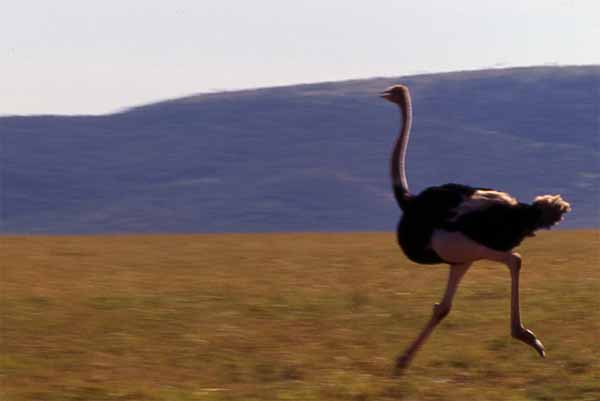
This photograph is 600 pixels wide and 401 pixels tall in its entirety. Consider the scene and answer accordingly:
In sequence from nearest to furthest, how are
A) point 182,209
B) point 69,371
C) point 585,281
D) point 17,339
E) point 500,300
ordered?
1. point 69,371
2. point 17,339
3. point 500,300
4. point 585,281
5. point 182,209

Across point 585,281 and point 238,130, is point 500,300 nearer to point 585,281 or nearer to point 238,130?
point 585,281

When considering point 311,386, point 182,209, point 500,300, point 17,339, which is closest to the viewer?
point 311,386

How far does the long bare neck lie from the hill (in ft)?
269

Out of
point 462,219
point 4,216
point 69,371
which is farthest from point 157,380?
point 4,216

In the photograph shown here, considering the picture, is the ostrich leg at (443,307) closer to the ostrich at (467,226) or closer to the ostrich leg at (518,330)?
the ostrich at (467,226)

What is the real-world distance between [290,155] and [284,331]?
106m

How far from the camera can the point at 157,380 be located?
1005 cm

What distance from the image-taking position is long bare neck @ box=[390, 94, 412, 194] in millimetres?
10922

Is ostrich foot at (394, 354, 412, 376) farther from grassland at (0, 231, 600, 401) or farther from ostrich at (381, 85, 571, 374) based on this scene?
grassland at (0, 231, 600, 401)

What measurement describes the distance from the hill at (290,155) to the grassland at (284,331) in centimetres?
7694

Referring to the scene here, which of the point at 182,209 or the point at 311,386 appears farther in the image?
the point at 182,209

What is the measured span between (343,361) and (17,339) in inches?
108

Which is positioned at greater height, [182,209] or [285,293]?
[285,293]

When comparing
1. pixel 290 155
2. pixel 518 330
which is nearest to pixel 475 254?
pixel 518 330
